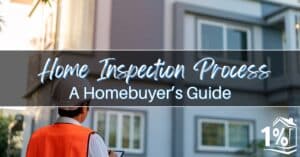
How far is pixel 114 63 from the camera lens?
10.2ft

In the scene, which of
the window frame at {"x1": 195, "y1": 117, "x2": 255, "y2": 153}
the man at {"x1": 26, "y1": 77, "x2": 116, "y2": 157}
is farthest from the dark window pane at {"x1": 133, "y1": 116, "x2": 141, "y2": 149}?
the man at {"x1": 26, "y1": 77, "x2": 116, "y2": 157}

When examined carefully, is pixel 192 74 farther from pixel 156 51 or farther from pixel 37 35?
pixel 37 35

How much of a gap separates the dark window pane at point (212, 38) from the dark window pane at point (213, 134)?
49 centimetres

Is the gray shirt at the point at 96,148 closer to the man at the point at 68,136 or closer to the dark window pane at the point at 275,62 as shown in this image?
the man at the point at 68,136

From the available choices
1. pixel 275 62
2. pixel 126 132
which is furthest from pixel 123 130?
pixel 275 62

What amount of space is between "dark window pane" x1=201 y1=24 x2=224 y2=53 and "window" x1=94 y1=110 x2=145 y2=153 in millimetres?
573

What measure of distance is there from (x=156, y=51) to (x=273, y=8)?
2.73 ft

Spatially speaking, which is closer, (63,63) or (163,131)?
(63,63)

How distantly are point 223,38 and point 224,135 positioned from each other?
0.65 metres

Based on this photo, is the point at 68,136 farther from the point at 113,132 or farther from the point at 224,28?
the point at 224,28

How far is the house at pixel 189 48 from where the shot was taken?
3115 mm

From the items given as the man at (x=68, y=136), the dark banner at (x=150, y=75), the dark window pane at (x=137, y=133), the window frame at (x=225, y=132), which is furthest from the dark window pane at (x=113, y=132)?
the man at (x=68, y=136)

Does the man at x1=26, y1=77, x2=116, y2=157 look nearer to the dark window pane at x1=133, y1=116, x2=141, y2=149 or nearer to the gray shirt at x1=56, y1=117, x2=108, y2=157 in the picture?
the gray shirt at x1=56, y1=117, x2=108, y2=157

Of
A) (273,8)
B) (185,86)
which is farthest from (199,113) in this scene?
(273,8)
